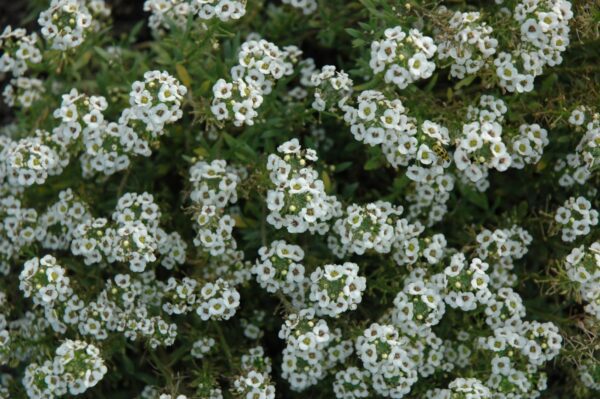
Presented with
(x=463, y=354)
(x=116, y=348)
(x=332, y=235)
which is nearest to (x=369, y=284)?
(x=332, y=235)

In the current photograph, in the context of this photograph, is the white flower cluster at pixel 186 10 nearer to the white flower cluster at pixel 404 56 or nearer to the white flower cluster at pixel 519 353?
the white flower cluster at pixel 404 56

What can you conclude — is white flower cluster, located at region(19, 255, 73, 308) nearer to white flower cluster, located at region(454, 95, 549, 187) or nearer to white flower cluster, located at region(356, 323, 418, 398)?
white flower cluster, located at region(356, 323, 418, 398)

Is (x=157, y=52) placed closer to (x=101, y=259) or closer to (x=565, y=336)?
(x=101, y=259)

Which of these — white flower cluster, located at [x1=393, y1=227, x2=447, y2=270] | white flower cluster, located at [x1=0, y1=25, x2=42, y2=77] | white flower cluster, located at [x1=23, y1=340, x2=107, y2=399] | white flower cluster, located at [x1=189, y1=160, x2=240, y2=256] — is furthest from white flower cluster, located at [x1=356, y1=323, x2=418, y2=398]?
white flower cluster, located at [x1=0, y1=25, x2=42, y2=77]

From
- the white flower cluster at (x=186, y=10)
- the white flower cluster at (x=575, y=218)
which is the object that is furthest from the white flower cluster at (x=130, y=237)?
the white flower cluster at (x=575, y=218)

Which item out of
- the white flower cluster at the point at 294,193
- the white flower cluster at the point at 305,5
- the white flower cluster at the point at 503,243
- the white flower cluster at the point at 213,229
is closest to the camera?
the white flower cluster at the point at 294,193
